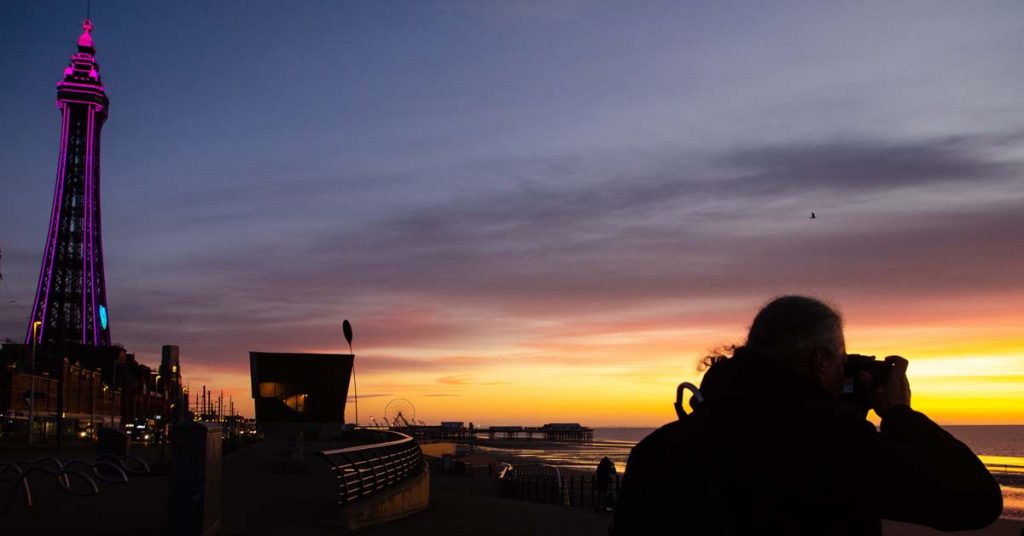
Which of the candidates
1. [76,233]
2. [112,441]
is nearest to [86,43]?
[76,233]

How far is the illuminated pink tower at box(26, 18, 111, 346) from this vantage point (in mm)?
121938

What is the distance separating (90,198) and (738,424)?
13238 centimetres

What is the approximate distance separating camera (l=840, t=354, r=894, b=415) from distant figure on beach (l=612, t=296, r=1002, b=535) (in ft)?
0.70

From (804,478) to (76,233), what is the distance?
135 metres

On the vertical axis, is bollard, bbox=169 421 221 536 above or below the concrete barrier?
above

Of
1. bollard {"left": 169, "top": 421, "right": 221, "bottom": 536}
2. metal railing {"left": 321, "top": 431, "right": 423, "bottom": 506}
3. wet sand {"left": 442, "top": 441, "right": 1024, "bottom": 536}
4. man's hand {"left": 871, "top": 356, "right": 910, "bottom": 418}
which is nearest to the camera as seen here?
man's hand {"left": 871, "top": 356, "right": 910, "bottom": 418}

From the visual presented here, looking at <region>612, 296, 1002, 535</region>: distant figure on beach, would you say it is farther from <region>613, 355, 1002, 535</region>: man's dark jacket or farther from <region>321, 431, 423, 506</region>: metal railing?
<region>321, 431, 423, 506</region>: metal railing

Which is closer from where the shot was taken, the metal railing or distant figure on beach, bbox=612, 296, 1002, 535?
distant figure on beach, bbox=612, 296, 1002, 535

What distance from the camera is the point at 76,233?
407 feet

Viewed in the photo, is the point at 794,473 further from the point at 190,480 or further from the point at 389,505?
the point at 389,505

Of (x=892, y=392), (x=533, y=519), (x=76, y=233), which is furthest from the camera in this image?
(x=76, y=233)

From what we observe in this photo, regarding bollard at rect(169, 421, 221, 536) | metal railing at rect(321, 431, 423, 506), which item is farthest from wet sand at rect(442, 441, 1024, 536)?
bollard at rect(169, 421, 221, 536)

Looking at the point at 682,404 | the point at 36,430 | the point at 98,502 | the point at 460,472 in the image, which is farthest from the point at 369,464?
the point at 36,430

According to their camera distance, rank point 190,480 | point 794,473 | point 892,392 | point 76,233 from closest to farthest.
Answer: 1. point 794,473
2. point 892,392
3. point 190,480
4. point 76,233
